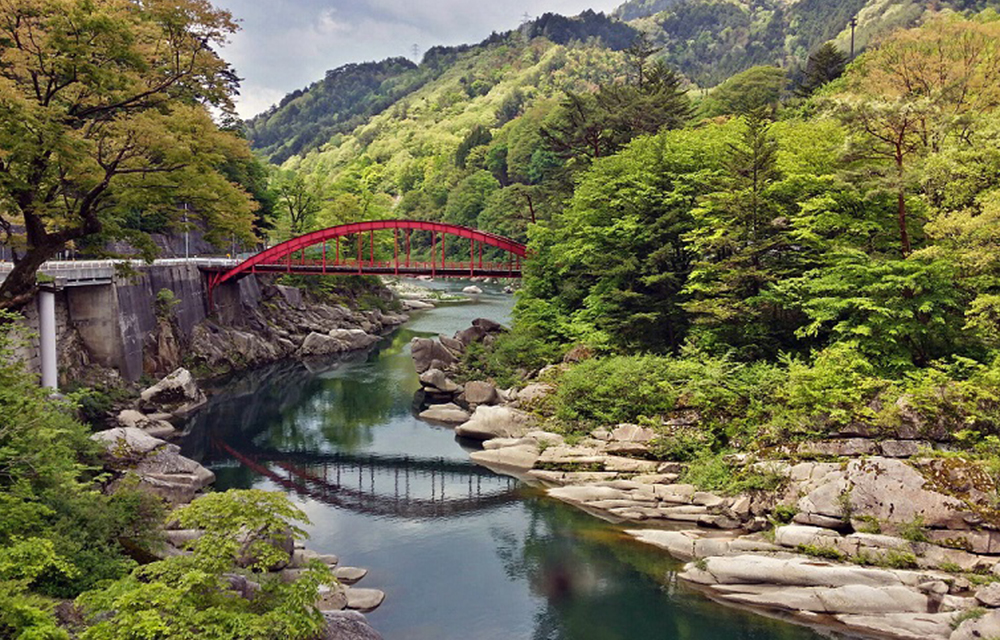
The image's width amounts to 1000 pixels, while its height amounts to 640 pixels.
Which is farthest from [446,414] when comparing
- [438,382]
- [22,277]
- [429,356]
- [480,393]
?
[22,277]

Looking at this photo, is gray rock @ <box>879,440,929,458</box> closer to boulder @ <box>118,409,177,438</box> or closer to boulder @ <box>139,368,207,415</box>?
boulder @ <box>118,409,177,438</box>

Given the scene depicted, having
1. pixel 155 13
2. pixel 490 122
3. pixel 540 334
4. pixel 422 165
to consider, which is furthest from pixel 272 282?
pixel 490 122

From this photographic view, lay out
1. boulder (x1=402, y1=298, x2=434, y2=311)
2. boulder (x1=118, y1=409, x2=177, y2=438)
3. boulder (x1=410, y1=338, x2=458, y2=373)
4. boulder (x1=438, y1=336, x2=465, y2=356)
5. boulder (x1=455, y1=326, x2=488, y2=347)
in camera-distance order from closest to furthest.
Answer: boulder (x1=118, y1=409, x2=177, y2=438), boulder (x1=410, y1=338, x2=458, y2=373), boulder (x1=438, y1=336, x2=465, y2=356), boulder (x1=455, y1=326, x2=488, y2=347), boulder (x1=402, y1=298, x2=434, y2=311)

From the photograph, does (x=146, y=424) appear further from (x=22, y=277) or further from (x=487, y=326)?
(x=487, y=326)

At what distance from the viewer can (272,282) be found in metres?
48.8

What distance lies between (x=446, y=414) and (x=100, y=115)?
1774 cm

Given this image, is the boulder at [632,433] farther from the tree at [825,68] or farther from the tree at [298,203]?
the tree at [298,203]

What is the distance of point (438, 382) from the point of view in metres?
32.3

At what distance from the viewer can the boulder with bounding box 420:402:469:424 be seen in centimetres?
2918

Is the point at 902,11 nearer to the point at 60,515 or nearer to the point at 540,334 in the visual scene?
the point at 540,334

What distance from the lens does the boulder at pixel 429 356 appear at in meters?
34.2

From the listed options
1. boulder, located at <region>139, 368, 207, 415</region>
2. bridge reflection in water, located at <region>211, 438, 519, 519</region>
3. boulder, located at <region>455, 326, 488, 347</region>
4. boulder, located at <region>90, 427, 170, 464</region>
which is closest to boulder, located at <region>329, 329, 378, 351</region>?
boulder, located at <region>455, 326, 488, 347</region>

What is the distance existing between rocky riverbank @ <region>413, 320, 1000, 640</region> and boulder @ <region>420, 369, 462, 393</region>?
12.0 metres

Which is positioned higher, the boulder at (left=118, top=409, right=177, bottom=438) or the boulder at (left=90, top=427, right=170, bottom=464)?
the boulder at (left=90, top=427, right=170, bottom=464)
